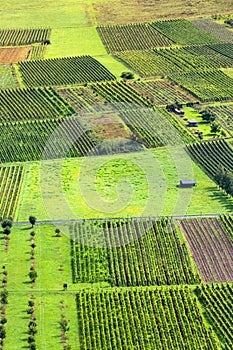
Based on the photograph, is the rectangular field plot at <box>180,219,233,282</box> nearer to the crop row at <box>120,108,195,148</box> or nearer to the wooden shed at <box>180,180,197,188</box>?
the wooden shed at <box>180,180,197,188</box>

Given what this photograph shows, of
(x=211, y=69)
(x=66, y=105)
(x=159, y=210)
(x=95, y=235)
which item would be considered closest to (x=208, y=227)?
(x=159, y=210)

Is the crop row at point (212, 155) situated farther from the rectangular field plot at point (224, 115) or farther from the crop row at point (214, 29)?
the crop row at point (214, 29)

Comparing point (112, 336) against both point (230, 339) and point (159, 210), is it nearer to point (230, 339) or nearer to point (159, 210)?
point (230, 339)

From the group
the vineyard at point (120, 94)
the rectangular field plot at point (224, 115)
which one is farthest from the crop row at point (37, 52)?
the rectangular field plot at point (224, 115)

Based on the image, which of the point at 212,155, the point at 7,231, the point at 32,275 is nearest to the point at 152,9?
the point at 212,155

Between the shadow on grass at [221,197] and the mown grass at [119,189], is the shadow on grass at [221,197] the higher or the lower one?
the higher one

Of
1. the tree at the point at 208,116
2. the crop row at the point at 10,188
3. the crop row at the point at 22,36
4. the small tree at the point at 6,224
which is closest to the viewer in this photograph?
the small tree at the point at 6,224
